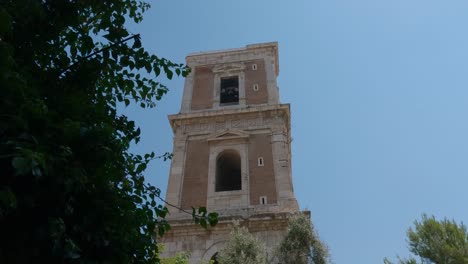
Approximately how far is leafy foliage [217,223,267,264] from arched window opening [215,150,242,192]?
6020 mm

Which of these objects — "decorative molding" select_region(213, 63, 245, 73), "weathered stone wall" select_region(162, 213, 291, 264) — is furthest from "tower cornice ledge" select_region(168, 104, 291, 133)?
"weathered stone wall" select_region(162, 213, 291, 264)

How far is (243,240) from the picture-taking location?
41.1 ft

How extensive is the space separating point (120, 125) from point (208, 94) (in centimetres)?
1666

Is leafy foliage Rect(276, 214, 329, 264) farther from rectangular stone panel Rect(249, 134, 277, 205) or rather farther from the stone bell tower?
rectangular stone panel Rect(249, 134, 277, 205)

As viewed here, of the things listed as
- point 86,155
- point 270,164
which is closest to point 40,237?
point 86,155

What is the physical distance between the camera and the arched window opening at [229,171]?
62.5 feet

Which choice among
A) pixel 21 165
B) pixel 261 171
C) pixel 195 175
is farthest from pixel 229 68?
pixel 21 165

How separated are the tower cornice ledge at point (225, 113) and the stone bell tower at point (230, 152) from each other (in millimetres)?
42

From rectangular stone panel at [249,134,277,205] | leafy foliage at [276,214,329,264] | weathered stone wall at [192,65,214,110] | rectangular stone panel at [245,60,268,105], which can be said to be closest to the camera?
leafy foliage at [276,214,329,264]

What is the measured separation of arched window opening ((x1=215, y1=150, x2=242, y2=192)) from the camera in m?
19.1

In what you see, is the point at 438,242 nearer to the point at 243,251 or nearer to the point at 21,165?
the point at 243,251

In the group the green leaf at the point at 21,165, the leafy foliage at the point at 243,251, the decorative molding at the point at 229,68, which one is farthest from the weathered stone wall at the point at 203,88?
the green leaf at the point at 21,165

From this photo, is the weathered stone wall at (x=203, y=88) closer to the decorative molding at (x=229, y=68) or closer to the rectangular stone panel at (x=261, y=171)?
the decorative molding at (x=229, y=68)

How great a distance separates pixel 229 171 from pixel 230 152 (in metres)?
1.01
